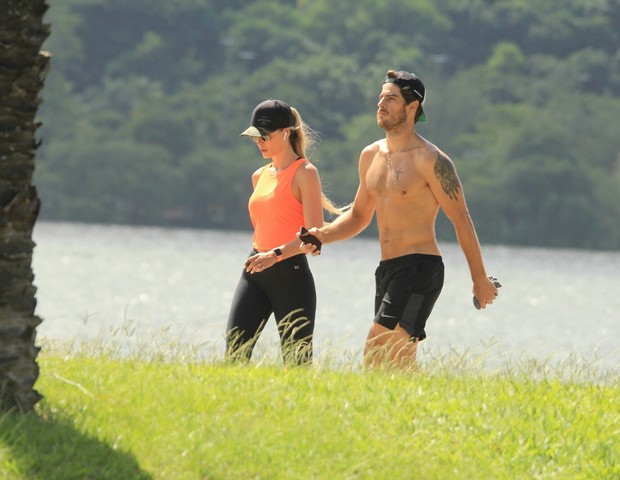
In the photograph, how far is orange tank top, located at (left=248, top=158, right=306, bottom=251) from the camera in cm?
921

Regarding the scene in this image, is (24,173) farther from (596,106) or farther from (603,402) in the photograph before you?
(596,106)

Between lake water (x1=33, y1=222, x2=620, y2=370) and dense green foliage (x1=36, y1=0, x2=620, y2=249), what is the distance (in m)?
3.78

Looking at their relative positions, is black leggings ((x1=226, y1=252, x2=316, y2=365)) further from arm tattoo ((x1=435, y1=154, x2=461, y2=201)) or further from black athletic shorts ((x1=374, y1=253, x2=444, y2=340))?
arm tattoo ((x1=435, y1=154, x2=461, y2=201))

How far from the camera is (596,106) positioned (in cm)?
11731

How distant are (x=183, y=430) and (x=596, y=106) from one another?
113256mm

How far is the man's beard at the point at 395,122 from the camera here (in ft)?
30.2

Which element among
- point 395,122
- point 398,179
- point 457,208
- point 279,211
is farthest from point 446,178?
point 279,211

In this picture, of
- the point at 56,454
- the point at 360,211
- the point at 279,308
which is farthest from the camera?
the point at 360,211

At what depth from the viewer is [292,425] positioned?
760 centimetres

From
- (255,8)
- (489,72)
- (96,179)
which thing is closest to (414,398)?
(96,179)

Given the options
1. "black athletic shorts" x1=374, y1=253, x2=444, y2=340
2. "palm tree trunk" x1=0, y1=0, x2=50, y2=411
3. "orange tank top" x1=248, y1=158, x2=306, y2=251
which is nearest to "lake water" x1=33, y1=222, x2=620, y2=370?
"orange tank top" x1=248, y1=158, x2=306, y2=251

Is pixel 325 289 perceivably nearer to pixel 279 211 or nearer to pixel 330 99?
pixel 330 99

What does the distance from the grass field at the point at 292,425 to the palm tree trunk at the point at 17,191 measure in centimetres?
24

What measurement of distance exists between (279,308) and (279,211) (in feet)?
2.11
